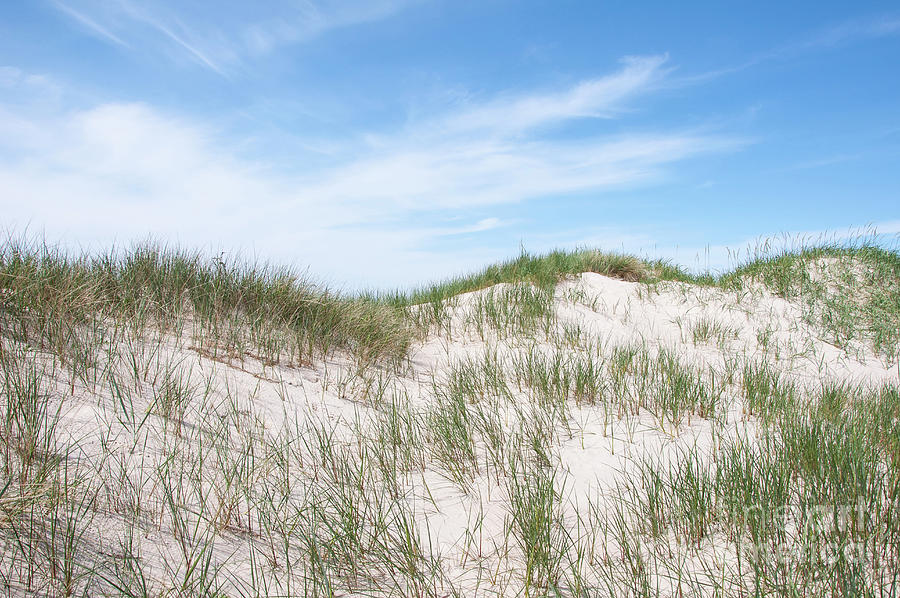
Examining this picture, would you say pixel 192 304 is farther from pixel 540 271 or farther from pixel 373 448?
pixel 540 271

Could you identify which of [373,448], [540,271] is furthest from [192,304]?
[540,271]

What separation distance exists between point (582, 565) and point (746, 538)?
72 centimetres

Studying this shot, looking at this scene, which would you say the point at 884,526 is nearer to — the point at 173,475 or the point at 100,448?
the point at 173,475

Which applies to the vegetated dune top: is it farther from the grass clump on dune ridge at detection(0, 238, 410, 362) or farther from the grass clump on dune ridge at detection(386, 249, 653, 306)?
the grass clump on dune ridge at detection(386, 249, 653, 306)

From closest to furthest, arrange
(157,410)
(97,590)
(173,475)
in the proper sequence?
(97,590), (173,475), (157,410)

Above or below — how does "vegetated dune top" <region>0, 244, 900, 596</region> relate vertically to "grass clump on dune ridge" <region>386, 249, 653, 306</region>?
below

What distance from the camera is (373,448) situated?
3111mm

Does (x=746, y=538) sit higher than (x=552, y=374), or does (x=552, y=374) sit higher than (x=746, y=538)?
(x=552, y=374)

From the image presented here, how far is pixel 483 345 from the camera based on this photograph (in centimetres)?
668

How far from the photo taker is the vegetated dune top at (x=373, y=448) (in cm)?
202

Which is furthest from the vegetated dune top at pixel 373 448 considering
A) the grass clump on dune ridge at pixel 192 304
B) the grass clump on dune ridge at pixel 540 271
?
the grass clump on dune ridge at pixel 540 271

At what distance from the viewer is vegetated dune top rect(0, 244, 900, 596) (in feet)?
6.62

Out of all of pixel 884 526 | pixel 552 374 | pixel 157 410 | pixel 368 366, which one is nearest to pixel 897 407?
pixel 884 526

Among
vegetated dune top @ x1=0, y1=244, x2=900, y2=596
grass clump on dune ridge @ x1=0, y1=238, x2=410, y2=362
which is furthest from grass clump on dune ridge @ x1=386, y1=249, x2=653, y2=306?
grass clump on dune ridge @ x1=0, y1=238, x2=410, y2=362
